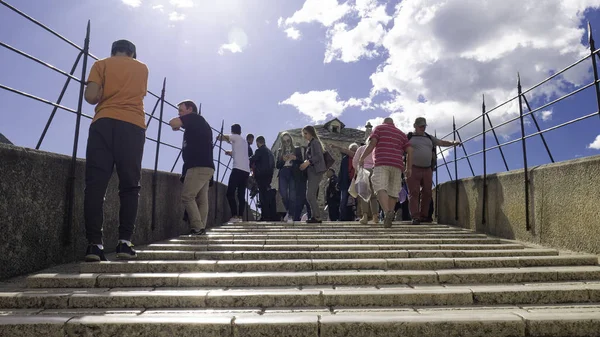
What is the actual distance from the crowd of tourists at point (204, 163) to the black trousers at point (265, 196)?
22mm

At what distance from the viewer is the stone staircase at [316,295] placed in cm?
232

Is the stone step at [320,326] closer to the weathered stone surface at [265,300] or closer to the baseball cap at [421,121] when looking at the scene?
the weathered stone surface at [265,300]

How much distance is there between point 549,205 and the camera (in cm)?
451

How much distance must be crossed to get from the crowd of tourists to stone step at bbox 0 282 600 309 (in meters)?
0.87

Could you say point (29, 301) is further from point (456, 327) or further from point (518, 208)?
point (518, 208)

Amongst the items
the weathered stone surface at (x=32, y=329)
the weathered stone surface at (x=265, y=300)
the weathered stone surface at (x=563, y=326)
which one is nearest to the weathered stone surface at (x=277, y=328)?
the weathered stone surface at (x=265, y=300)

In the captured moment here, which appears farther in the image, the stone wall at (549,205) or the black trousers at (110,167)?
the stone wall at (549,205)

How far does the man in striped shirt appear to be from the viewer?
6.33 meters

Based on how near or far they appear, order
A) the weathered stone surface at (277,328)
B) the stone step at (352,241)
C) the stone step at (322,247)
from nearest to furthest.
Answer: the weathered stone surface at (277,328) < the stone step at (322,247) < the stone step at (352,241)

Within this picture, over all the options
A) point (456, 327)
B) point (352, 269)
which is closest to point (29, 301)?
point (352, 269)

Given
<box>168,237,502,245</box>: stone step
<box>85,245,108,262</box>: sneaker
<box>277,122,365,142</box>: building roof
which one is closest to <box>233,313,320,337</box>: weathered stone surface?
<box>85,245,108,262</box>: sneaker

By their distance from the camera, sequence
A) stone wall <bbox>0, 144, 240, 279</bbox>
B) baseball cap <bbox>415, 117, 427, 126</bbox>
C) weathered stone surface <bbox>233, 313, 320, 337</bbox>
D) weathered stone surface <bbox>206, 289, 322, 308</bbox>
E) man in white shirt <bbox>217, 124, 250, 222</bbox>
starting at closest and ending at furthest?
1. weathered stone surface <bbox>233, 313, 320, 337</bbox>
2. weathered stone surface <bbox>206, 289, 322, 308</bbox>
3. stone wall <bbox>0, 144, 240, 279</bbox>
4. baseball cap <bbox>415, 117, 427, 126</bbox>
5. man in white shirt <bbox>217, 124, 250, 222</bbox>

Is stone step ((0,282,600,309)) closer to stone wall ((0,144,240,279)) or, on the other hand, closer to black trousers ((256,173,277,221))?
stone wall ((0,144,240,279))

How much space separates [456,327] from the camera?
7.60 ft
